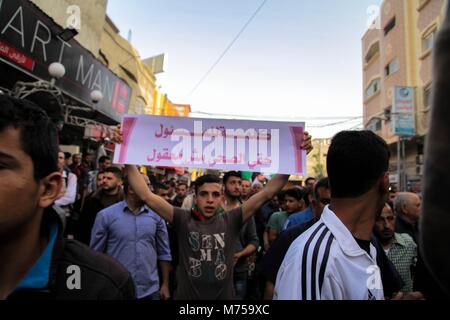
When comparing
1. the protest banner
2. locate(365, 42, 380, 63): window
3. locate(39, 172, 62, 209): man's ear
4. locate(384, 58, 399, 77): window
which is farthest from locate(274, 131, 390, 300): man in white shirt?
locate(365, 42, 380, 63): window

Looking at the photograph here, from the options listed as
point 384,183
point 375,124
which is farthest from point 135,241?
point 375,124

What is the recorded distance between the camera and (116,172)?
426 centimetres

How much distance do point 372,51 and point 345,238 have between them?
2987cm

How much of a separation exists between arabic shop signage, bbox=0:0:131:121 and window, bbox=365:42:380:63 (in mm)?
23825

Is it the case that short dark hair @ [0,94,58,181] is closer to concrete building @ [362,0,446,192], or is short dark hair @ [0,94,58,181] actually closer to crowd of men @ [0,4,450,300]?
crowd of men @ [0,4,450,300]

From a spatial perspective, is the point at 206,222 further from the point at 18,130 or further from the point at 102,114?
the point at 102,114

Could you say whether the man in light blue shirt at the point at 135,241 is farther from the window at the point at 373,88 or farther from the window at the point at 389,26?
the window at the point at 373,88

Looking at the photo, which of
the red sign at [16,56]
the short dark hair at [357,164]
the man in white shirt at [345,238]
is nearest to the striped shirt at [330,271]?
the man in white shirt at [345,238]

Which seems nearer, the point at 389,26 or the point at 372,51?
the point at 389,26

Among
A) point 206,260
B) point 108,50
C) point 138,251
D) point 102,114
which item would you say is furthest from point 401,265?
point 108,50

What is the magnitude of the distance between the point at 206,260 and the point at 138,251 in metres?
0.80

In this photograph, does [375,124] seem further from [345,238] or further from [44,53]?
[345,238]

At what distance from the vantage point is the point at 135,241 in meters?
3.11

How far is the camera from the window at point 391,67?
70.1ft
